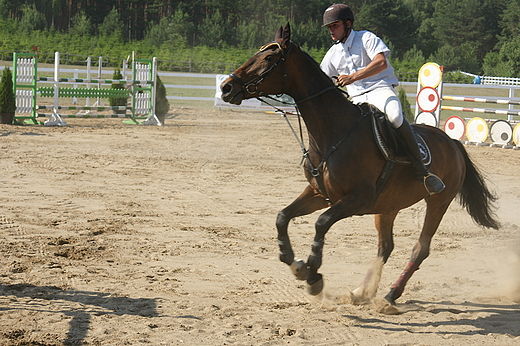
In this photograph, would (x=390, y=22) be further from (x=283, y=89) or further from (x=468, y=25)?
(x=283, y=89)

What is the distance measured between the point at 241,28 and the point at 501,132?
152 ft

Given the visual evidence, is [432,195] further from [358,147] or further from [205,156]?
[205,156]

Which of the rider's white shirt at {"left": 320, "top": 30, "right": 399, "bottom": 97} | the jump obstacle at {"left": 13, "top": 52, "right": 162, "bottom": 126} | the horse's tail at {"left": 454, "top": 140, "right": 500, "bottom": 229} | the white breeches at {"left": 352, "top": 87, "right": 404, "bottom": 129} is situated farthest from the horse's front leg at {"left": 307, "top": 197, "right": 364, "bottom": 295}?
the jump obstacle at {"left": 13, "top": 52, "right": 162, "bottom": 126}

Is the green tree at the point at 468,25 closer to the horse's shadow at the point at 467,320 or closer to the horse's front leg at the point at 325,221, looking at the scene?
the horse's shadow at the point at 467,320

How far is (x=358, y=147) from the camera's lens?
179 inches

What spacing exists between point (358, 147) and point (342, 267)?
1726 millimetres

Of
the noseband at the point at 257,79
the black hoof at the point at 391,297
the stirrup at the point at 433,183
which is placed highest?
the noseband at the point at 257,79

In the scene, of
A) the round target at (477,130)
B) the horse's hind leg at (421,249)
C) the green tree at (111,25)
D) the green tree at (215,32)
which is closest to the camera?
the horse's hind leg at (421,249)

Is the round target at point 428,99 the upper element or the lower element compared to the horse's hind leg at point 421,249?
upper

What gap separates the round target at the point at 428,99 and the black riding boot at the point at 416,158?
36.9 ft

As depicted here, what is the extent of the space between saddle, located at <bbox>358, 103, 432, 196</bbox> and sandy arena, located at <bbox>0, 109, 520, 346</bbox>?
1.13 meters

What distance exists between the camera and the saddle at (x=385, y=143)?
183 inches

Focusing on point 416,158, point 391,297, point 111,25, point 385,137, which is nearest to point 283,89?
point 385,137

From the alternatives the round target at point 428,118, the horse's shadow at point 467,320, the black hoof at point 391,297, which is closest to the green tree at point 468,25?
the round target at point 428,118
